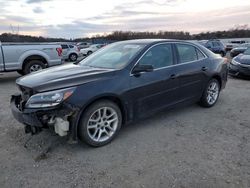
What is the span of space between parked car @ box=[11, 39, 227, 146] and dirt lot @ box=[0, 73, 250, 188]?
332 mm

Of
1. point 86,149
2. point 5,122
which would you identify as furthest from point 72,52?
point 86,149

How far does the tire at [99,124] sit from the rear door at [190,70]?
1.59 meters

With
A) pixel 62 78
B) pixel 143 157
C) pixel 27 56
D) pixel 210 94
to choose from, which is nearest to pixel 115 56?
pixel 62 78

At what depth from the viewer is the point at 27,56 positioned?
9289 mm

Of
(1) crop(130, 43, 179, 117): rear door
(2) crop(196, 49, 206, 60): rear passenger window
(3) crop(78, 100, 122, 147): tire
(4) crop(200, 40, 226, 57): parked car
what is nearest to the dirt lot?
(3) crop(78, 100, 122, 147): tire

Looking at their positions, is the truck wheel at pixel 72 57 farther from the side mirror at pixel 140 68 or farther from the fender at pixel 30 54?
the side mirror at pixel 140 68

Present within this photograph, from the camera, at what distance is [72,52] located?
21.4 meters

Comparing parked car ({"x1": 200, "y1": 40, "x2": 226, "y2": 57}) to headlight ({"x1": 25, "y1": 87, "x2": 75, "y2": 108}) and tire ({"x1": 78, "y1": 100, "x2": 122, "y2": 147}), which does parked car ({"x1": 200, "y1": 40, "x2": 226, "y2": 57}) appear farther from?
headlight ({"x1": 25, "y1": 87, "x2": 75, "y2": 108})

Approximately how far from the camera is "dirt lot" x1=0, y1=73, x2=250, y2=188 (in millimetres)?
2936

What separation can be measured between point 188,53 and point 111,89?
2197 mm

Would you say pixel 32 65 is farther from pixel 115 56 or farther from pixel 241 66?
pixel 241 66

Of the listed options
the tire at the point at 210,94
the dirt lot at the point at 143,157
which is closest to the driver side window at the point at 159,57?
the dirt lot at the point at 143,157

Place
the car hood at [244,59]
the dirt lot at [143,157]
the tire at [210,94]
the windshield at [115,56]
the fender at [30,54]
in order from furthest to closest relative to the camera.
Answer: the car hood at [244,59], the fender at [30,54], the tire at [210,94], the windshield at [115,56], the dirt lot at [143,157]

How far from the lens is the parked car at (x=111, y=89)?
336 cm
